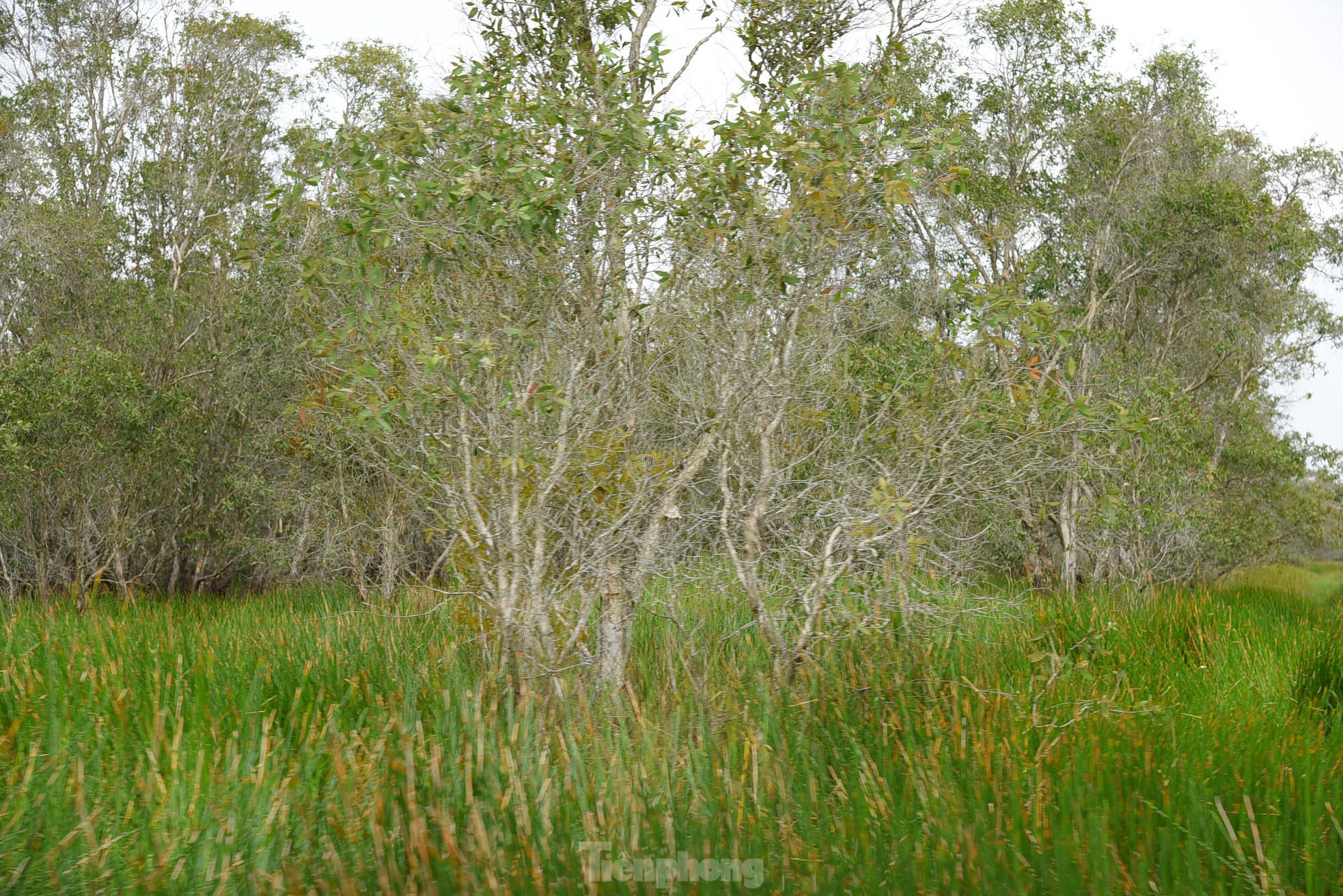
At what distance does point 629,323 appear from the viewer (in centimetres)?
533

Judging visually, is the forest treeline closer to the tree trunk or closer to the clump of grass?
the tree trunk

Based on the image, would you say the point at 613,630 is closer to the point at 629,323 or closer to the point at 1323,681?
the point at 629,323

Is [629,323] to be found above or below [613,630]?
above

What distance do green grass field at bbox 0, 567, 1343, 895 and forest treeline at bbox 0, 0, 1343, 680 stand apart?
603 mm

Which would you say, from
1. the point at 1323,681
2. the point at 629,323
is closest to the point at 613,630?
the point at 629,323

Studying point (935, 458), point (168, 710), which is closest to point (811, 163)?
point (935, 458)

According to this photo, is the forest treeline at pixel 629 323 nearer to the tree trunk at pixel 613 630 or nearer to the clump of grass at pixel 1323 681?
the tree trunk at pixel 613 630

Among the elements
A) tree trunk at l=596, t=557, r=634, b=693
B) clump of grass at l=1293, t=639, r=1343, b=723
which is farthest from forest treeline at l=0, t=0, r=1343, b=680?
clump of grass at l=1293, t=639, r=1343, b=723

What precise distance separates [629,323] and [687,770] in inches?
105

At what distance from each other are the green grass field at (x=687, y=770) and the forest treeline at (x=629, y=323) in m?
0.60

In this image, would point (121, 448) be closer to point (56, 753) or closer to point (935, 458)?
point (56, 753)

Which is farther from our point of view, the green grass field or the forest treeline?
the forest treeline

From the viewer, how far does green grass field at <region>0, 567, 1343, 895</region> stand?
273 cm

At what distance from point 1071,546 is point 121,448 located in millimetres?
10702
